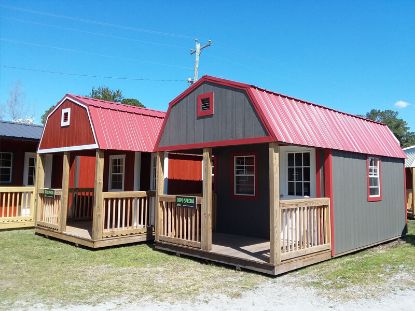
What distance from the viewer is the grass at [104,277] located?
5.91 metres

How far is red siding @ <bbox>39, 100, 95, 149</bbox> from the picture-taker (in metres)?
10.6

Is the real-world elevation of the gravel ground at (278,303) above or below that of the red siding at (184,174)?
below

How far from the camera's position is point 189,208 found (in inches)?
351

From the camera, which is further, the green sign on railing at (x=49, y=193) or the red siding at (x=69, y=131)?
the green sign on railing at (x=49, y=193)

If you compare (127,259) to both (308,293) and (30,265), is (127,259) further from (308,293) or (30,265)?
(308,293)

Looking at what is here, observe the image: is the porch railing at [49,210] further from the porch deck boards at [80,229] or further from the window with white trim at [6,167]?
the window with white trim at [6,167]

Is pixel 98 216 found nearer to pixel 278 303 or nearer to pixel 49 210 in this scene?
pixel 49 210

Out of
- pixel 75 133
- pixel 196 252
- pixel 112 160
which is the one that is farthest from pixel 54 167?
pixel 196 252

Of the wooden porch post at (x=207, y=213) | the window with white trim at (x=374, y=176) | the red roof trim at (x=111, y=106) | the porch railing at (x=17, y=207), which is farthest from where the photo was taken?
the porch railing at (x=17, y=207)

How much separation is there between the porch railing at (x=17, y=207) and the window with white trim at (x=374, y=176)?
10904 mm

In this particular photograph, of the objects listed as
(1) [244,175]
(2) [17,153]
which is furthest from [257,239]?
(2) [17,153]

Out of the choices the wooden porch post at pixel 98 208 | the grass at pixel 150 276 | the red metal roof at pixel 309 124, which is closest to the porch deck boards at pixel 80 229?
the wooden porch post at pixel 98 208

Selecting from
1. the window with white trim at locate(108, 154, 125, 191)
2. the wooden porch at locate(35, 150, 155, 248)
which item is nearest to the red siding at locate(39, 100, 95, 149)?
the wooden porch at locate(35, 150, 155, 248)

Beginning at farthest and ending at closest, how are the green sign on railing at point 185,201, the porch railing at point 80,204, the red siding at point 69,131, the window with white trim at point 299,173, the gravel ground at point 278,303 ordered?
the porch railing at point 80,204
the red siding at point 69,131
the window with white trim at point 299,173
the green sign on railing at point 185,201
the gravel ground at point 278,303
